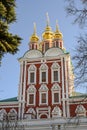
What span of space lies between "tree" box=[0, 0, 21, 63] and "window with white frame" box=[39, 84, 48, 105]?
27571 mm

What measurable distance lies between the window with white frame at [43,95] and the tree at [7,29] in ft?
90.5

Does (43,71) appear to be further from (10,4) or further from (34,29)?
(10,4)

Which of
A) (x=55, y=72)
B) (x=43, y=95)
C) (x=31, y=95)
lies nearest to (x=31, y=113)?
(x=31, y=95)

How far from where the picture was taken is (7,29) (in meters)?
14.6

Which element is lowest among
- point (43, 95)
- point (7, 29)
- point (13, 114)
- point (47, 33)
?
point (13, 114)

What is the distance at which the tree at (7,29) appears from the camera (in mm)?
14031

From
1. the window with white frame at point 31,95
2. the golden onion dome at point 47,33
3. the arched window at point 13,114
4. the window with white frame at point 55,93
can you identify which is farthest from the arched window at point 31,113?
the golden onion dome at point 47,33

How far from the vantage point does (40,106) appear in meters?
41.3

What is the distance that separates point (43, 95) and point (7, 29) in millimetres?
28278

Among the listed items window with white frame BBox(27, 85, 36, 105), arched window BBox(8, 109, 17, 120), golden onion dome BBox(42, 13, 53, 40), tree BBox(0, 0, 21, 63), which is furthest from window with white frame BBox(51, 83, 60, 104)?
tree BBox(0, 0, 21, 63)

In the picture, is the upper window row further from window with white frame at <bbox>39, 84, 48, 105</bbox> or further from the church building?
window with white frame at <bbox>39, 84, 48, 105</bbox>

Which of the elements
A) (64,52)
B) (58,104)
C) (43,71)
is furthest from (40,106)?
(64,52)

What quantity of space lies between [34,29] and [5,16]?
36.3 m

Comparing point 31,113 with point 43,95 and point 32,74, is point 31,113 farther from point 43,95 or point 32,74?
point 32,74
